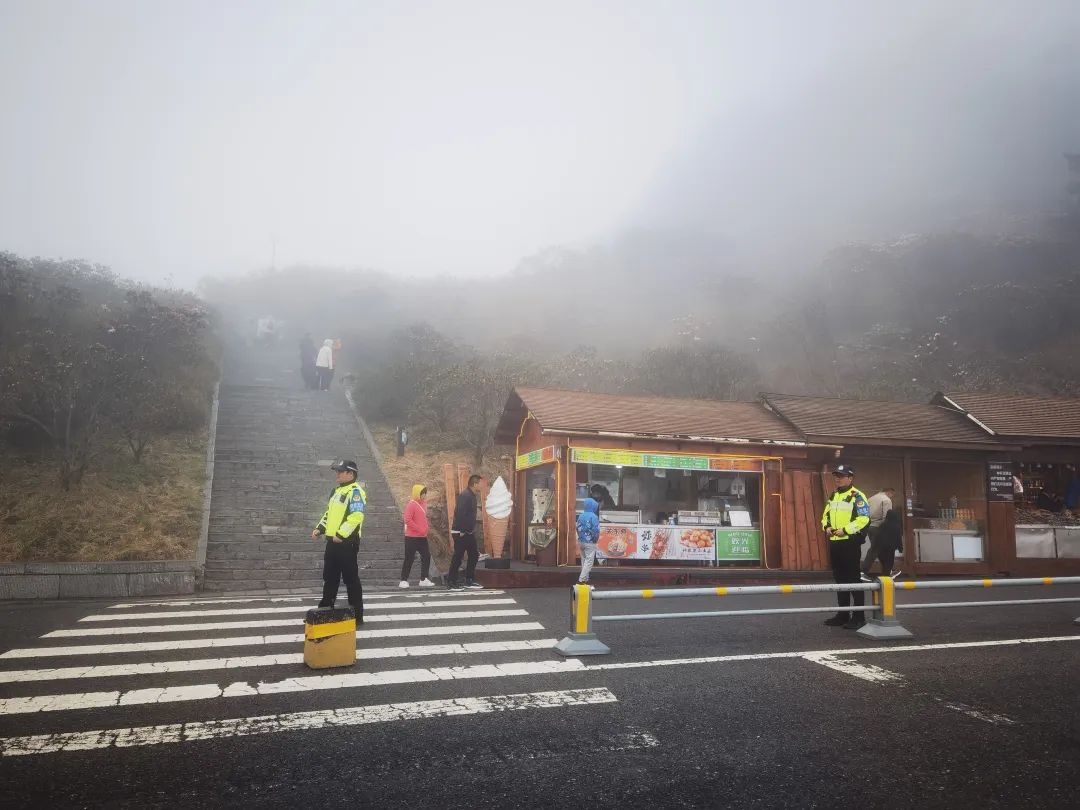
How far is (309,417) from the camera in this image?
24.8 metres

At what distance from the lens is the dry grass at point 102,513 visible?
481 inches

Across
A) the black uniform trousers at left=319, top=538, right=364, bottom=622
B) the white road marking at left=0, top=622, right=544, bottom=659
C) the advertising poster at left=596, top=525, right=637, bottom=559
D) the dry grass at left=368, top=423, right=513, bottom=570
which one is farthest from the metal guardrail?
the dry grass at left=368, top=423, right=513, bottom=570

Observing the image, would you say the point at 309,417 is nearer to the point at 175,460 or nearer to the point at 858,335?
the point at 175,460

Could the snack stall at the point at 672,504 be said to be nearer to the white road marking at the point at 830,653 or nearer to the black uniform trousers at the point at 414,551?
the black uniform trousers at the point at 414,551

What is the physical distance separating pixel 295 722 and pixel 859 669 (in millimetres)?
5087

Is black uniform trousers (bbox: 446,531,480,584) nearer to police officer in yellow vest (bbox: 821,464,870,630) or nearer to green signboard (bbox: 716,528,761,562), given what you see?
green signboard (bbox: 716,528,761,562)

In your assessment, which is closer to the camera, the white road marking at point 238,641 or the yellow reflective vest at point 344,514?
the white road marking at point 238,641

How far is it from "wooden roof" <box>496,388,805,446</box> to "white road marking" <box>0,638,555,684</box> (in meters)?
6.84

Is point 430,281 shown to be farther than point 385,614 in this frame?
Yes

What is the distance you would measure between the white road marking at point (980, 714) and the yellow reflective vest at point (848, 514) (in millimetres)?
3525

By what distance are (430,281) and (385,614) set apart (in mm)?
76095

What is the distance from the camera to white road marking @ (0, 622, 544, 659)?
23.2 feet

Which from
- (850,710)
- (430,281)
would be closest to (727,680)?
(850,710)

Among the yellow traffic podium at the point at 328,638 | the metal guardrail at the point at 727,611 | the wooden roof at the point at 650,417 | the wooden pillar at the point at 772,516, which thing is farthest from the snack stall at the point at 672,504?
the yellow traffic podium at the point at 328,638
